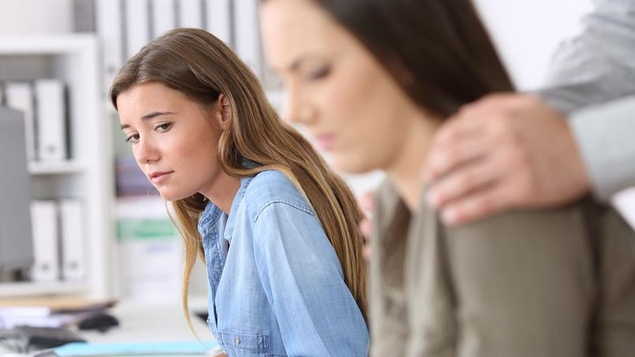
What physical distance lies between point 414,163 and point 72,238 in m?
2.65

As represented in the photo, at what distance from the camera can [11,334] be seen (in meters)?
2.29

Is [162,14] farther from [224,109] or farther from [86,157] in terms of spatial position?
[224,109]

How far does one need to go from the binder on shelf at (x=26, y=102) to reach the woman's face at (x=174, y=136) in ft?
5.24

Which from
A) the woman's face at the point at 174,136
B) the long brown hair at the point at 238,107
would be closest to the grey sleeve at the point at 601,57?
the long brown hair at the point at 238,107

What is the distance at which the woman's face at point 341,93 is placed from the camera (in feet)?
2.40

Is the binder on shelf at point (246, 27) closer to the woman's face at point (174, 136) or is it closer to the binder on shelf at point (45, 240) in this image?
the binder on shelf at point (45, 240)

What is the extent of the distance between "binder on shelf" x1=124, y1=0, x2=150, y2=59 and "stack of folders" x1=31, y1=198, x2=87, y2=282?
514 mm

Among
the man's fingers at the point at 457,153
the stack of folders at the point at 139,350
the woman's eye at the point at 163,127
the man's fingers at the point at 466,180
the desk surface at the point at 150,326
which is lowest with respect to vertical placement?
the desk surface at the point at 150,326

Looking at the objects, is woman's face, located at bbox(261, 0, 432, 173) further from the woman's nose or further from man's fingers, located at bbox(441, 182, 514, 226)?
the woman's nose

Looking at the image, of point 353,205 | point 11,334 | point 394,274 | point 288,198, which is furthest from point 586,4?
point 394,274

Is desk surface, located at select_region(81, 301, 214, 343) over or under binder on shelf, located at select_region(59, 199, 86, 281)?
under

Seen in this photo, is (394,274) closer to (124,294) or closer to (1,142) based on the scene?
(1,142)

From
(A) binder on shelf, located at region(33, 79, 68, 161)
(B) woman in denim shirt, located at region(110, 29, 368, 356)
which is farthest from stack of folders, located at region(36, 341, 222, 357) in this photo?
(A) binder on shelf, located at region(33, 79, 68, 161)

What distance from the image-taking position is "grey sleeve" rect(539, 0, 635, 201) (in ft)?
2.16
